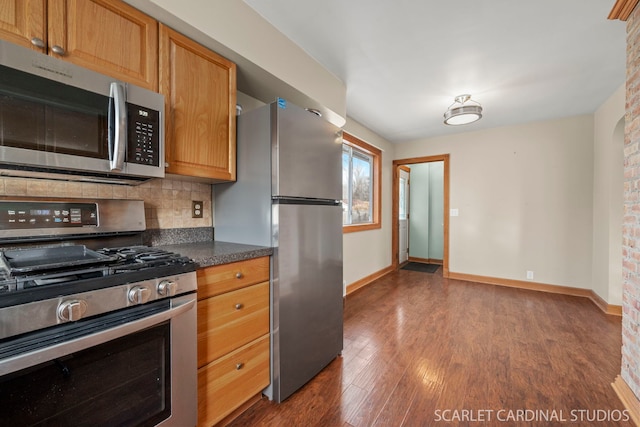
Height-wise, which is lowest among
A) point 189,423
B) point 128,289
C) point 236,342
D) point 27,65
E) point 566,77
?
point 189,423

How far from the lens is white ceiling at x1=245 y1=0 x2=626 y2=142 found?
161 cm

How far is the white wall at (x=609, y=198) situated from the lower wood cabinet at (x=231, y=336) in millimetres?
3724

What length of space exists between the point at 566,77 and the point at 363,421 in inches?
134

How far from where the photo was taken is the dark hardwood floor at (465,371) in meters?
1.41

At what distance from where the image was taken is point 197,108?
1.44 m

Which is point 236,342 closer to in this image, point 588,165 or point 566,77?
point 566,77

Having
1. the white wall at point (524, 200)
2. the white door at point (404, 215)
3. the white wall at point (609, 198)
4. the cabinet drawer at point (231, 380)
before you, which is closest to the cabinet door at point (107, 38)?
the cabinet drawer at point (231, 380)

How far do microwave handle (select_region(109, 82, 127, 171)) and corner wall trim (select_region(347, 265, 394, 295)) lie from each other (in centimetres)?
298

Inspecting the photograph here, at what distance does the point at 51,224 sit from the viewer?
115 centimetres

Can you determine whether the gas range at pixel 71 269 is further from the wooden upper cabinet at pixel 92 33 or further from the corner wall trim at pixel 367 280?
the corner wall trim at pixel 367 280

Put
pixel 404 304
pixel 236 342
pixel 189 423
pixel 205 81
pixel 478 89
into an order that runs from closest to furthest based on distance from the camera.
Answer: pixel 189 423 < pixel 236 342 < pixel 205 81 < pixel 478 89 < pixel 404 304

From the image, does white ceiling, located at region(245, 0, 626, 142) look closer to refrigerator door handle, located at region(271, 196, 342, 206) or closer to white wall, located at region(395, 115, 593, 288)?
white wall, located at region(395, 115, 593, 288)

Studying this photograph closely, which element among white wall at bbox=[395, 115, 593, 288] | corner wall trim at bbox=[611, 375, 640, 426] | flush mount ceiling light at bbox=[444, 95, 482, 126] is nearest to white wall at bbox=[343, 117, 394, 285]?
white wall at bbox=[395, 115, 593, 288]

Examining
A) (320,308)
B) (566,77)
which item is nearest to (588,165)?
(566,77)
